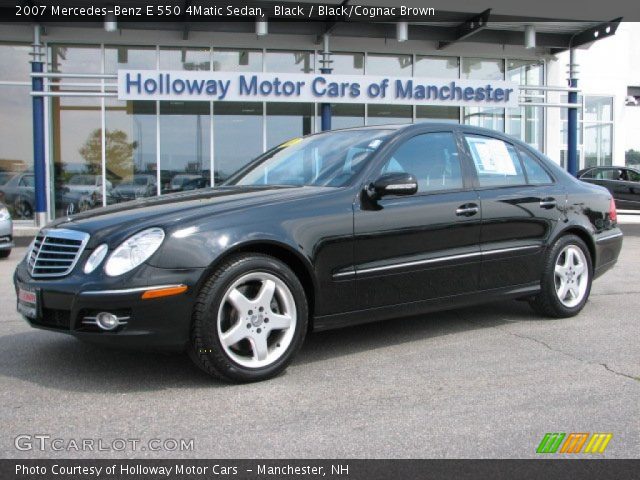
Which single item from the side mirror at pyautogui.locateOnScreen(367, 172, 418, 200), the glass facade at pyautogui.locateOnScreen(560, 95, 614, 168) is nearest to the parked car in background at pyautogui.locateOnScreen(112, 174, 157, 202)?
the side mirror at pyautogui.locateOnScreen(367, 172, 418, 200)

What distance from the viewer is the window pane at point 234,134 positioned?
17.2 m

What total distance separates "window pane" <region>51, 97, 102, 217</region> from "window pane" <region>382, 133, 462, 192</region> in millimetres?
13328

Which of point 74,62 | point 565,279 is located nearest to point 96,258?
point 565,279

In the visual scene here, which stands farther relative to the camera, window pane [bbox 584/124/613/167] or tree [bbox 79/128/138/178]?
window pane [bbox 584/124/613/167]

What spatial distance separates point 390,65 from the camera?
Result: 18.3 m

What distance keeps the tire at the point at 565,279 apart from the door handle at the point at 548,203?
0.96 feet

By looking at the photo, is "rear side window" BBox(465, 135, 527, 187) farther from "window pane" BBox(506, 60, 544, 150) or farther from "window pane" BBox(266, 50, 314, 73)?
"window pane" BBox(506, 60, 544, 150)

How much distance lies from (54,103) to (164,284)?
1467 centimetres

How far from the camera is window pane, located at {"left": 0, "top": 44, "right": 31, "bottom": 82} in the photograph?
16.3 m

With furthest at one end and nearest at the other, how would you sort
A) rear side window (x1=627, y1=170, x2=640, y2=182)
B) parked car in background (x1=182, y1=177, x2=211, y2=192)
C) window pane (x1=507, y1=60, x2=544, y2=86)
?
window pane (x1=507, y1=60, x2=544, y2=86), rear side window (x1=627, y1=170, x2=640, y2=182), parked car in background (x1=182, y1=177, x2=211, y2=192)

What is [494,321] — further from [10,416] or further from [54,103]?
[54,103]

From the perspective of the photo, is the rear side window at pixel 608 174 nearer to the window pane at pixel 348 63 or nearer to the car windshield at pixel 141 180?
the window pane at pixel 348 63
